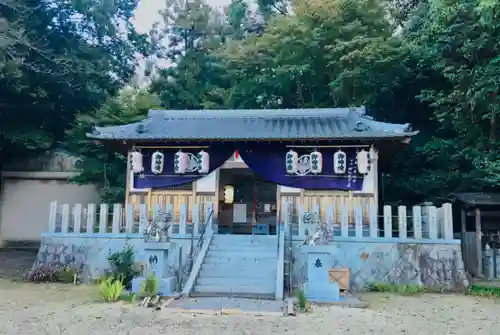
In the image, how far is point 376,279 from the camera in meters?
12.0

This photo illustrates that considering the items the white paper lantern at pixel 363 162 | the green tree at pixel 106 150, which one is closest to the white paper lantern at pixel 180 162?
the green tree at pixel 106 150

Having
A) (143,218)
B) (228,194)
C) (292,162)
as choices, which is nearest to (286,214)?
(292,162)

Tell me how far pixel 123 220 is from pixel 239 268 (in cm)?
480

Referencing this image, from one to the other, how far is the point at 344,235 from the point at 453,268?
2875 millimetres

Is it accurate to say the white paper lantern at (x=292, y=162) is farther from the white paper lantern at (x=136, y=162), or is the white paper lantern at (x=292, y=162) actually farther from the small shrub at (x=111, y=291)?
Answer: the small shrub at (x=111, y=291)

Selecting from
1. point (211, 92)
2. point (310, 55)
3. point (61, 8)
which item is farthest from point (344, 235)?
point (61, 8)

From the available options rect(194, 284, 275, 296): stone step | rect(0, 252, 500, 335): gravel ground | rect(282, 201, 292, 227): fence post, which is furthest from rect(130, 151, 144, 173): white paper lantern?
rect(194, 284, 275, 296): stone step

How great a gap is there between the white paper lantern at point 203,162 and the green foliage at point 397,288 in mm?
5858

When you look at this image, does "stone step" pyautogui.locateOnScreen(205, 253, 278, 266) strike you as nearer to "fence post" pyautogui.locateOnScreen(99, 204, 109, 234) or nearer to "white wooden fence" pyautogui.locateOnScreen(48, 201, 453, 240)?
"white wooden fence" pyautogui.locateOnScreen(48, 201, 453, 240)

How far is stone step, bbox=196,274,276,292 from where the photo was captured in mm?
10469

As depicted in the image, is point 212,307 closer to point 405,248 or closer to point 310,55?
point 405,248

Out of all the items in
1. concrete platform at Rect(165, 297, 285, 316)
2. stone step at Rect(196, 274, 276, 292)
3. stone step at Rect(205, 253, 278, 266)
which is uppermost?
stone step at Rect(205, 253, 278, 266)

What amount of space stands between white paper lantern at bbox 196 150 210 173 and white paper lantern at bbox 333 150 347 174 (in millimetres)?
3897

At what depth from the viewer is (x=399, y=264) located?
39.4 feet
